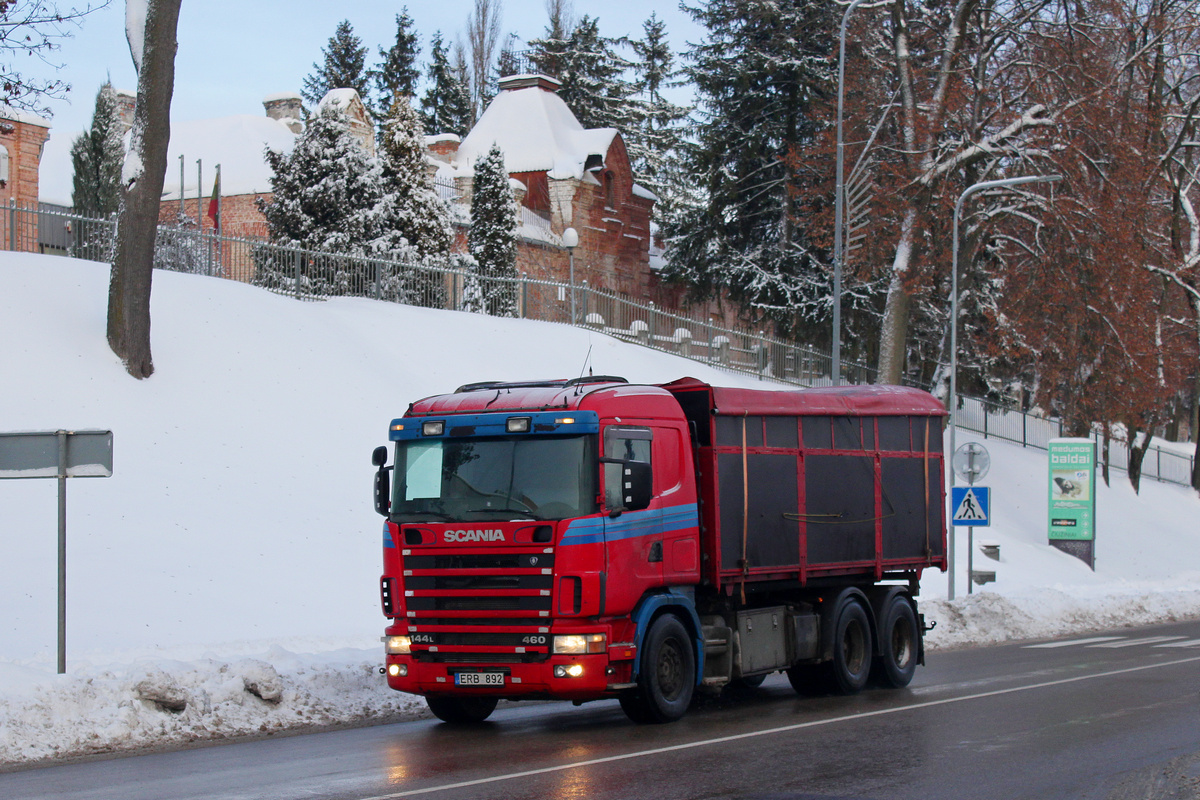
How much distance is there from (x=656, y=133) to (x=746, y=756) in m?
67.1

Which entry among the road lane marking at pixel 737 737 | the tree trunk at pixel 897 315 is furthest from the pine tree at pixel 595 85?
the road lane marking at pixel 737 737

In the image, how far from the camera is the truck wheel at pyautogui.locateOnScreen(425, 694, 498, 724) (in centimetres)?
1198

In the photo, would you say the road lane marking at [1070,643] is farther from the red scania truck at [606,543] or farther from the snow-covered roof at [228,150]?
the snow-covered roof at [228,150]

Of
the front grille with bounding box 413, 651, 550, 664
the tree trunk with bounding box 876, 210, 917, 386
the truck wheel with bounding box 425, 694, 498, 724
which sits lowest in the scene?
the truck wheel with bounding box 425, 694, 498, 724

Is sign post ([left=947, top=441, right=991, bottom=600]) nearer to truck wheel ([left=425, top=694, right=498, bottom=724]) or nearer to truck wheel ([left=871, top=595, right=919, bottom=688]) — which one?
truck wheel ([left=871, top=595, right=919, bottom=688])

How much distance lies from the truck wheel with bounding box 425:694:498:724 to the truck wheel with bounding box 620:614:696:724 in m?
1.40

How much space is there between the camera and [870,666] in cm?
1446

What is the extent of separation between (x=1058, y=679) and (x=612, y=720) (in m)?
5.67

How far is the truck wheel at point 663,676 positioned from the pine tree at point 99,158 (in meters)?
39.9

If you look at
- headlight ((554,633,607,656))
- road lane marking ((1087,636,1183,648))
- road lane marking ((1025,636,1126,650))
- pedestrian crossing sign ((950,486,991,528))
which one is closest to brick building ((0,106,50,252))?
pedestrian crossing sign ((950,486,991,528))

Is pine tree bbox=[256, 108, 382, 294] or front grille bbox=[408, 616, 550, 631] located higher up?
pine tree bbox=[256, 108, 382, 294]

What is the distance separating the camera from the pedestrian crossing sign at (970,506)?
22266 millimetres

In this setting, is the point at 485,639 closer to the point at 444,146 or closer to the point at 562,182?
the point at 562,182

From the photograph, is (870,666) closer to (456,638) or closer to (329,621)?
(456,638)
